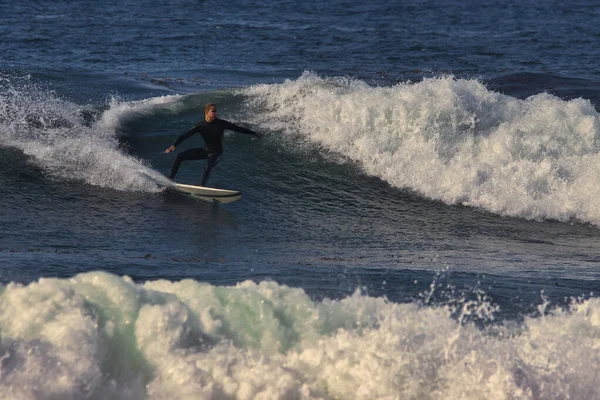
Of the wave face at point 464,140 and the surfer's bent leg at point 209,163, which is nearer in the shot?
the surfer's bent leg at point 209,163

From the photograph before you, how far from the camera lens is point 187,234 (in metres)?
12.8

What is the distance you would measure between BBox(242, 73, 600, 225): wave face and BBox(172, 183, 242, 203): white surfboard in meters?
3.50

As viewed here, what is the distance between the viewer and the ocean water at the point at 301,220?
7527 millimetres

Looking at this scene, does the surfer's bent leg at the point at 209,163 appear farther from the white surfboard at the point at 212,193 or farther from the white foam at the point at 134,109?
the white foam at the point at 134,109

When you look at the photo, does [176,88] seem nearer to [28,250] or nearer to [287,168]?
[287,168]

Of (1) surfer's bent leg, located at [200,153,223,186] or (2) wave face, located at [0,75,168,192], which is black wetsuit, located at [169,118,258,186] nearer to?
(1) surfer's bent leg, located at [200,153,223,186]

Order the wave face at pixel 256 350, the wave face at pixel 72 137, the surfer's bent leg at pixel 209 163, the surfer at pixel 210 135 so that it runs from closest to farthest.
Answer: the wave face at pixel 256 350, the surfer at pixel 210 135, the surfer's bent leg at pixel 209 163, the wave face at pixel 72 137

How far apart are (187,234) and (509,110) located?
820 centimetres

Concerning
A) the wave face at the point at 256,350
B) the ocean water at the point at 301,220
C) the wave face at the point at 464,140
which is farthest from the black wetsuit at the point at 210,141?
the wave face at the point at 256,350

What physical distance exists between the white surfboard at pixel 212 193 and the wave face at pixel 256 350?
6.03 meters

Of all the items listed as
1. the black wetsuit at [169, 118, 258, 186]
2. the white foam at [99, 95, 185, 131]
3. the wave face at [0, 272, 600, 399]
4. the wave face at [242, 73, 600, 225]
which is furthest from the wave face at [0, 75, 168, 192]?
the wave face at [0, 272, 600, 399]

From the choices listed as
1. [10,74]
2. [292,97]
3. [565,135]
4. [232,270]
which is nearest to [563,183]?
[565,135]

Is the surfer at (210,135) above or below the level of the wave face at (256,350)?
above

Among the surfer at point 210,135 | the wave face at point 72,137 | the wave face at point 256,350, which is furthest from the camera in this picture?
the wave face at point 72,137
